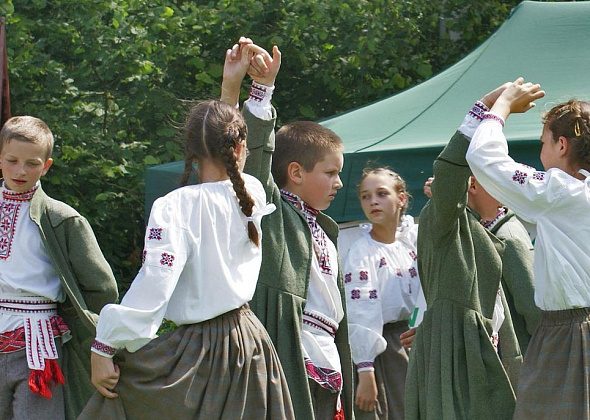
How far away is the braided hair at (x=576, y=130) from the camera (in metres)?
3.73

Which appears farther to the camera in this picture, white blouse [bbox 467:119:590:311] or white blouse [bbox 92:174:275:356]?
white blouse [bbox 467:119:590:311]

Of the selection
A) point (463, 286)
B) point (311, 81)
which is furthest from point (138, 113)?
point (463, 286)

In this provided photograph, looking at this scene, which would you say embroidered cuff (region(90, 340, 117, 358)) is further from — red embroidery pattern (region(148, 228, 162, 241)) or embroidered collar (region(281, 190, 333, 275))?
embroidered collar (region(281, 190, 333, 275))

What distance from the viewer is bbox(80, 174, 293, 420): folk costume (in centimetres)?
325

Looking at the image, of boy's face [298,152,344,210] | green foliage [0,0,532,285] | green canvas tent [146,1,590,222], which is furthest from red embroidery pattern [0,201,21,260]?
green foliage [0,0,532,285]

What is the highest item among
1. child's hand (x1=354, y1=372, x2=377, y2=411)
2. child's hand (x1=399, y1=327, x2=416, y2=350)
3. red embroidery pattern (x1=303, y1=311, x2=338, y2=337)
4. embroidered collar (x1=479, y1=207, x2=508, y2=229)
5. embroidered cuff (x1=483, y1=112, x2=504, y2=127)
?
embroidered cuff (x1=483, y1=112, x2=504, y2=127)

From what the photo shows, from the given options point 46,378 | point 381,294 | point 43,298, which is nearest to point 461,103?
point 381,294

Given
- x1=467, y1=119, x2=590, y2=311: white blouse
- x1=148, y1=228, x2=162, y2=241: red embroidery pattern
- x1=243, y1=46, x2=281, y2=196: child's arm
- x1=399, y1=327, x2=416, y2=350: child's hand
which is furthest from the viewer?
x1=399, y1=327, x2=416, y2=350: child's hand

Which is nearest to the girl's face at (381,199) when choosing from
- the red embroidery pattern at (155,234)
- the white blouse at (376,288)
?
the white blouse at (376,288)

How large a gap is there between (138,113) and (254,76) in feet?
17.0

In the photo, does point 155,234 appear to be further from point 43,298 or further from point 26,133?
point 26,133

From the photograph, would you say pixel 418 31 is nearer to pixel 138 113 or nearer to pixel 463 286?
pixel 138 113

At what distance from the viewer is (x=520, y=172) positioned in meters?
3.57

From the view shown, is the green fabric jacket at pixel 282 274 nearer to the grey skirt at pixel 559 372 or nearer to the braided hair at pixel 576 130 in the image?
the grey skirt at pixel 559 372
